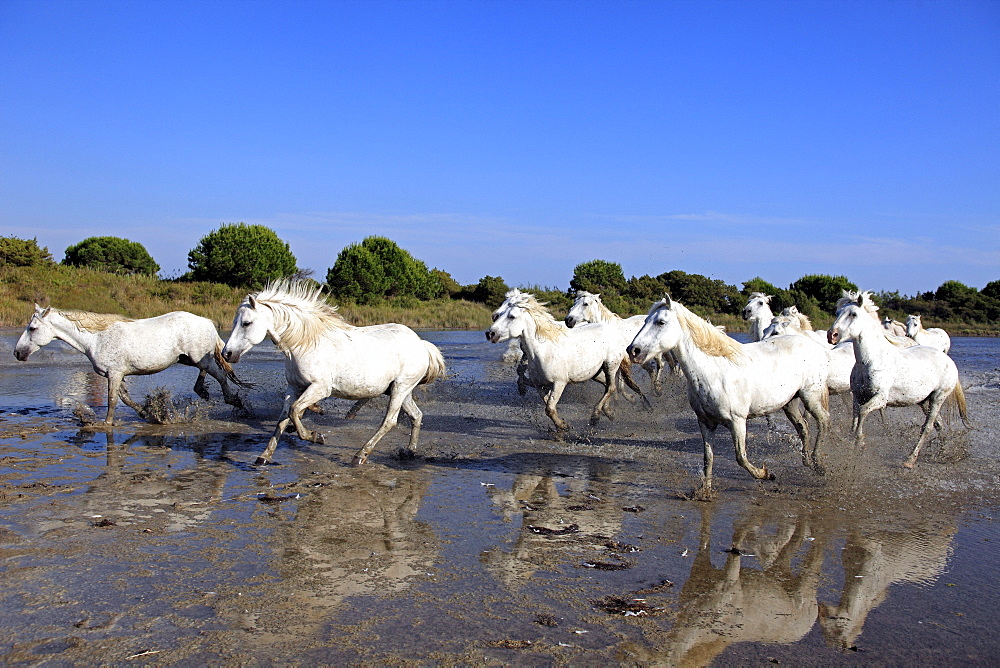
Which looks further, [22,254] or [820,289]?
[820,289]

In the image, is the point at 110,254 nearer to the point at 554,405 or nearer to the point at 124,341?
the point at 124,341

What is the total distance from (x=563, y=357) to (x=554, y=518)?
4796 mm

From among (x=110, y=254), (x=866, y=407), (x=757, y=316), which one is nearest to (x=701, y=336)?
(x=866, y=407)

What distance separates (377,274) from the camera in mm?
53438

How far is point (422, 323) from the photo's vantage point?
4528cm

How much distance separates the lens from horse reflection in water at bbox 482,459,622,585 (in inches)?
195

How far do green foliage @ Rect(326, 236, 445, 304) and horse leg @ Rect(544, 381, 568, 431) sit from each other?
4093cm

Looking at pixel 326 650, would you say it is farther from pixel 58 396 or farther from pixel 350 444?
pixel 58 396

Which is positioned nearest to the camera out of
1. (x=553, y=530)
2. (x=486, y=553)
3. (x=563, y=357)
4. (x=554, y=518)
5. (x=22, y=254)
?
(x=486, y=553)

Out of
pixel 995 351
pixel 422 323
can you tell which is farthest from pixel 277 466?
pixel 422 323

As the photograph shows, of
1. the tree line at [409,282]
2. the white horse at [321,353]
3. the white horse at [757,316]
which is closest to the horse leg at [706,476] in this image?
the white horse at [321,353]

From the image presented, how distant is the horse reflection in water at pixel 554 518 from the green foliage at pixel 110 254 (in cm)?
5516

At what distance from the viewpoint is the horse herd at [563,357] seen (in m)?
7.00

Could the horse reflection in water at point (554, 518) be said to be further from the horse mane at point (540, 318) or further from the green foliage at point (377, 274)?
the green foliage at point (377, 274)
